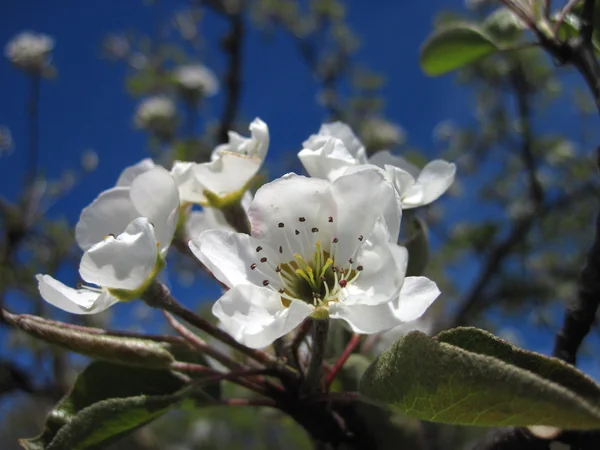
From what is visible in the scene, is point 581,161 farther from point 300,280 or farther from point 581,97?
point 300,280

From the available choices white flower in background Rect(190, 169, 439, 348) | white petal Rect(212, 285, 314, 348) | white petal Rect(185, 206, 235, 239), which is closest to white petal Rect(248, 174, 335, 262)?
white flower in background Rect(190, 169, 439, 348)

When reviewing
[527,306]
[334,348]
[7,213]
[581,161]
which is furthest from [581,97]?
[334,348]

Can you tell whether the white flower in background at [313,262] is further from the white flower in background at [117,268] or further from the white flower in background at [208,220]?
the white flower in background at [208,220]

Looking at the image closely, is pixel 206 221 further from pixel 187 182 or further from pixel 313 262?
pixel 313 262

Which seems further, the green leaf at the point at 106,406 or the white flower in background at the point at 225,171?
the white flower in background at the point at 225,171

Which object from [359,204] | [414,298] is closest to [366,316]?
[414,298]

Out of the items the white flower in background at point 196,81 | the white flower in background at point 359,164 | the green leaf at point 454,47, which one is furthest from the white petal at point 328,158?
the white flower in background at point 196,81
